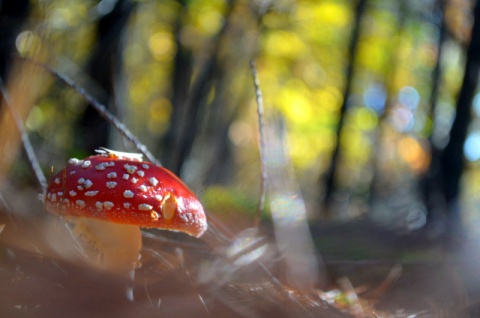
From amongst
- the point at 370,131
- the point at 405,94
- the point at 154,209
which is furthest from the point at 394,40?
the point at 154,209

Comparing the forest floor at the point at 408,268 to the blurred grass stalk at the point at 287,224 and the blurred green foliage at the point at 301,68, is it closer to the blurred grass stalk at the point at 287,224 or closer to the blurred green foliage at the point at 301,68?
the blurred grass stalk at the point at 287,224

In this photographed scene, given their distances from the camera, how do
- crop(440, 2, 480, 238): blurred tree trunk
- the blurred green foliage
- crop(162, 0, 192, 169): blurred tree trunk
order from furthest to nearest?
crop(162, 0, 192, 169): blurred tree trunk
the blurred green foliage
crop(440, 2, 480, 238): blurred tree trunk

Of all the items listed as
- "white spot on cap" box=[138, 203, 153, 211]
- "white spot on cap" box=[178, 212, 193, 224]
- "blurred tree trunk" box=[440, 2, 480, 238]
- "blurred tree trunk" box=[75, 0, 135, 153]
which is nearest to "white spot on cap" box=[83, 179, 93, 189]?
"white spot on cap" box=[138, 203, 153, 211]

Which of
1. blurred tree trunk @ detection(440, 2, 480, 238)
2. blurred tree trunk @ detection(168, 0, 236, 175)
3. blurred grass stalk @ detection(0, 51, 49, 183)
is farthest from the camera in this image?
blurred tree trunk @ detection(168, 0, 236, 175)

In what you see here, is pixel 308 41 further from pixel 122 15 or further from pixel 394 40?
pixel 122 15

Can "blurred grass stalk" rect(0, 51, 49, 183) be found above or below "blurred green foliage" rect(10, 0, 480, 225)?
above

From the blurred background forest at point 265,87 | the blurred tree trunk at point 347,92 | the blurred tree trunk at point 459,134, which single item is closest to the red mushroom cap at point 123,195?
the blurred background forest at point 265,87

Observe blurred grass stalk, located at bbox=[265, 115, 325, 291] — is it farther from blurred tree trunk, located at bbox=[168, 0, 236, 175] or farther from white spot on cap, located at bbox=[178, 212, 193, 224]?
blurred tree trunk, located at bbox=[168, 0, 236, 175]

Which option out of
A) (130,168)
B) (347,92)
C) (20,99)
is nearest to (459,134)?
(130,168)
